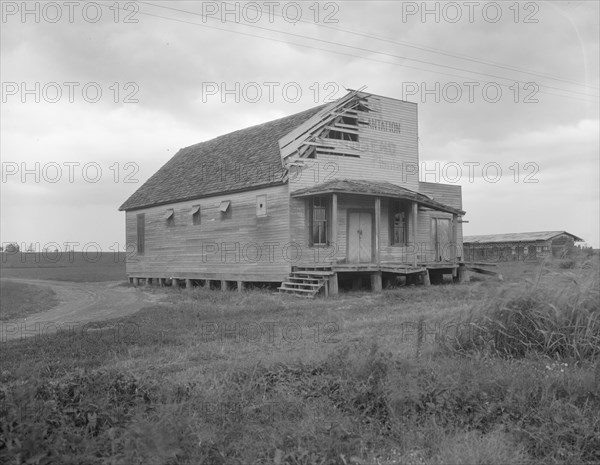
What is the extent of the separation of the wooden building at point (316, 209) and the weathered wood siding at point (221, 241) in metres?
0.04

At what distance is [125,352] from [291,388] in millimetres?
3989

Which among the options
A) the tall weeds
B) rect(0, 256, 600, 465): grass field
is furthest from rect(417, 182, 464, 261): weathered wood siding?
the tall weeds

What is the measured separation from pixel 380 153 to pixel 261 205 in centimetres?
554

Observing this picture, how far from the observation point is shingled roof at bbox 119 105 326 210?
21.8m

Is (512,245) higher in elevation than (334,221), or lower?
lower

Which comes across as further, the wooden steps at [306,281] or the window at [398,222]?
the window at [398,222]

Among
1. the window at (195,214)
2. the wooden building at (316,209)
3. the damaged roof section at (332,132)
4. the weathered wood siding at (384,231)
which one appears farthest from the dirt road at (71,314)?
the damaged roof section at (332,132)

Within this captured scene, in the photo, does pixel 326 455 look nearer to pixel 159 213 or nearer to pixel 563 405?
pixel 563 405

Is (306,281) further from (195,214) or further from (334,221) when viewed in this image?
(195,214)

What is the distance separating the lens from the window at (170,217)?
2652 centimetres

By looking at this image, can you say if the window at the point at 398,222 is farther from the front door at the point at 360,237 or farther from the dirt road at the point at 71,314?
the dirt road at the point at 71,314

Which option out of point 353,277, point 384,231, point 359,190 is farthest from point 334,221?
point 384,231

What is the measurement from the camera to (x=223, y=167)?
24.9 metres

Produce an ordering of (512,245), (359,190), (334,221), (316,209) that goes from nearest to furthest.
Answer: (334,221) → (359,190) → (316,209) → (512,245)
